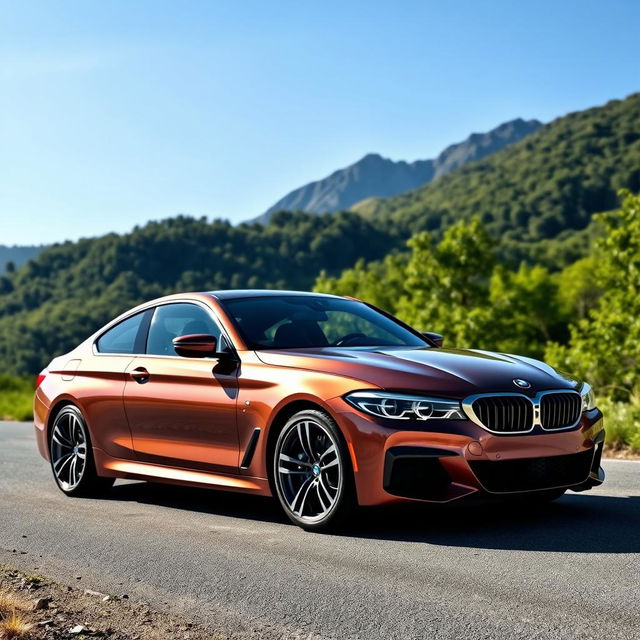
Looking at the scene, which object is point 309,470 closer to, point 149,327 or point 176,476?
point 176,476

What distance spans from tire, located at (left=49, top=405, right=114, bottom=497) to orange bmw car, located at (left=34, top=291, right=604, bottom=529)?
2 cm

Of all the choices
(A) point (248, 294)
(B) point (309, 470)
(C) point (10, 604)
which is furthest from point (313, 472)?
(C) point (10, 604)

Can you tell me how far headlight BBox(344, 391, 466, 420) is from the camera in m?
5.94

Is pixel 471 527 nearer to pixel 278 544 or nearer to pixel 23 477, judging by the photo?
pixel 278 544

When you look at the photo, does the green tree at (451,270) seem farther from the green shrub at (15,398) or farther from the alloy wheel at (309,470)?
the alloy wheel at (309,470)

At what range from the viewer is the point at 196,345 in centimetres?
698

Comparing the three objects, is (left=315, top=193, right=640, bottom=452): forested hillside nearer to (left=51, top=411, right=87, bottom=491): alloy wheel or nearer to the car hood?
the car hood

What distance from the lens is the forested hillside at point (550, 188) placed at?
5842 inches

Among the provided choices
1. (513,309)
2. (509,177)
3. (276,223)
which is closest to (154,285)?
(276,223)

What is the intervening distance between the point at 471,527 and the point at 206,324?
8.01 feet

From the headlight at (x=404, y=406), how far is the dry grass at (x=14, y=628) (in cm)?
245

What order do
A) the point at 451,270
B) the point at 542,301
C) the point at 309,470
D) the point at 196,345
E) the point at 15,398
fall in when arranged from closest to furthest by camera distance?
the point at 309,470
the point at 196,345
the point at 15,398
the point at 451,270
the point at 542,301

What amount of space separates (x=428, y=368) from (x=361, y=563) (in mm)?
1343

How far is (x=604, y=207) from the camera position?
14600 cm
